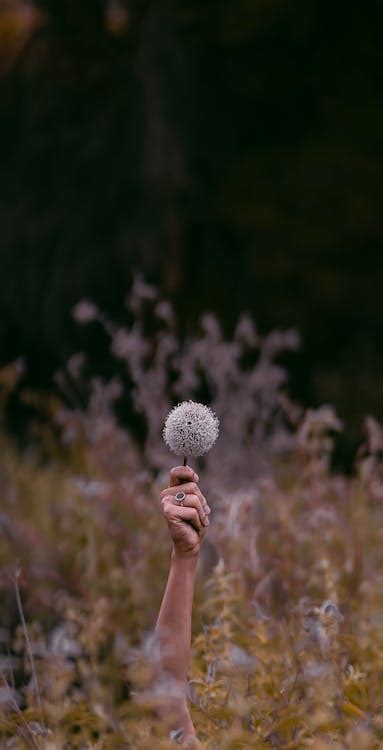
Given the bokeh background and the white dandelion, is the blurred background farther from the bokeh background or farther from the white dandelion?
the white dandelion

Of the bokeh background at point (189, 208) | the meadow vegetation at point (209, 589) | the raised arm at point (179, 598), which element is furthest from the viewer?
the bokeh background at point (189, 208)

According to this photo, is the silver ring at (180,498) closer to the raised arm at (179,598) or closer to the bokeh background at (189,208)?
the raised arm at (179,598)

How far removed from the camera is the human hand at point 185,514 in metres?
1.63

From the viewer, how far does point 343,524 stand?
344 cm

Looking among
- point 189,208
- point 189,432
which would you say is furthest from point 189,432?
point 189,208

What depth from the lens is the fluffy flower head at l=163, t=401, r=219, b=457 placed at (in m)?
1.65

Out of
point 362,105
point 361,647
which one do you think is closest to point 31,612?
point 361,647

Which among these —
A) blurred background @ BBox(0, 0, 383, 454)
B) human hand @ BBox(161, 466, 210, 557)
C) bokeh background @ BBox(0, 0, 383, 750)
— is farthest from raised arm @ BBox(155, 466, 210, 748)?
blurred background @ BBox(0, 0, 383, 454)

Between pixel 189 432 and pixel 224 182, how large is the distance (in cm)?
429

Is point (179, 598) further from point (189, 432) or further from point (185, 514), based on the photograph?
point (189, 432)

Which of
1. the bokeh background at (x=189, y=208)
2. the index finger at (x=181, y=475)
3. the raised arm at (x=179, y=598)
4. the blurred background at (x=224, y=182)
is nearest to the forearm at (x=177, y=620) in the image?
the raised arm at (x=179, y=598)

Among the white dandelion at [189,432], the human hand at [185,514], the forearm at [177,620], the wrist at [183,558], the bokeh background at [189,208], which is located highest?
the bokeh background at [189,208]

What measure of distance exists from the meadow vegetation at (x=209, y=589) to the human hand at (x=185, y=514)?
171mm

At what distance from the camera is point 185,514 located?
1.63 meters
